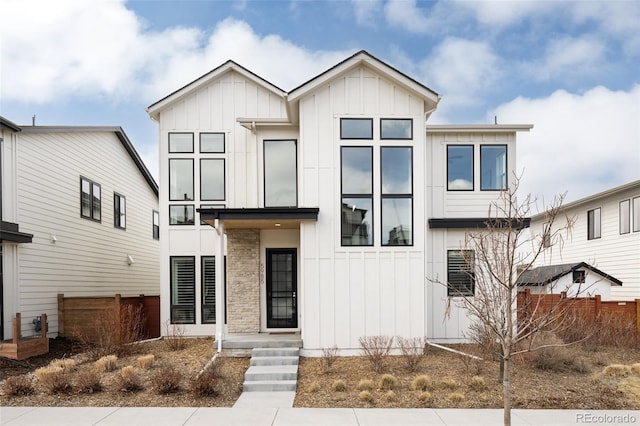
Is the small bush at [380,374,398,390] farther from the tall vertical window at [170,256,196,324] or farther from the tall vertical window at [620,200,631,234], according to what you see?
the tall vertical window at [620,200,631,234]

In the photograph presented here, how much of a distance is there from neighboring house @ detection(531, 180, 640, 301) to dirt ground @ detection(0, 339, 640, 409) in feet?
24.2

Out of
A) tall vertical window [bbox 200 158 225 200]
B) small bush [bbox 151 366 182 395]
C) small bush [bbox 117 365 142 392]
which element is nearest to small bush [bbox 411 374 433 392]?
small bush [bbox 151 366 182 395]

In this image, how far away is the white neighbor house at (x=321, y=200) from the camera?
11.0m

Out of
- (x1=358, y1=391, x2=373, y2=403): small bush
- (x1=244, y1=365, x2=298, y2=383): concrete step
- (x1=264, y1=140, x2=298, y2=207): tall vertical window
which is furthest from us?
(x1=264, y1=140, x2=298, y2=207): tall vertical window

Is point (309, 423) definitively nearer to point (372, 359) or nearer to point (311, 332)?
point (372, 359)

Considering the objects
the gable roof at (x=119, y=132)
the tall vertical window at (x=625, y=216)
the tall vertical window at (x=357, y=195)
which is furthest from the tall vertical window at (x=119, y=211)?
the tall vertical window at (x=625, y=216)

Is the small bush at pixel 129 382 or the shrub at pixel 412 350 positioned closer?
the small bush at pixel 129 382

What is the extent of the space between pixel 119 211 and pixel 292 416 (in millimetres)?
13998

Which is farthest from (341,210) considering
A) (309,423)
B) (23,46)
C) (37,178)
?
(23,46)

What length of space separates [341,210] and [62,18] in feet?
32.3

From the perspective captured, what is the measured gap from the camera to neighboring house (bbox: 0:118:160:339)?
12.4 meters

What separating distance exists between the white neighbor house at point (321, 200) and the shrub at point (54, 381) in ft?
11.6

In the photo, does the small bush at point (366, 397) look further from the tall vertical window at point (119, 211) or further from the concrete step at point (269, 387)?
the tall vertical window at point (119, 211)

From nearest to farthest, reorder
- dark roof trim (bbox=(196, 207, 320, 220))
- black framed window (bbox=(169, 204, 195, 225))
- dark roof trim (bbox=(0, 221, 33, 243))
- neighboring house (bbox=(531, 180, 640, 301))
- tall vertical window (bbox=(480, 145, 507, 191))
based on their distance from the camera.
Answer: dark roof trim (bbox=(196, 207, 320, 220)), dark roof trim (bbox=(0, 221, 33, 243)), tall vertical window (bbox=(480, 145, 507, 191)), black framed window (bbox=(169, 204, 195, 225)), neighboring house (bbox=(531, 180, 640, 301))
